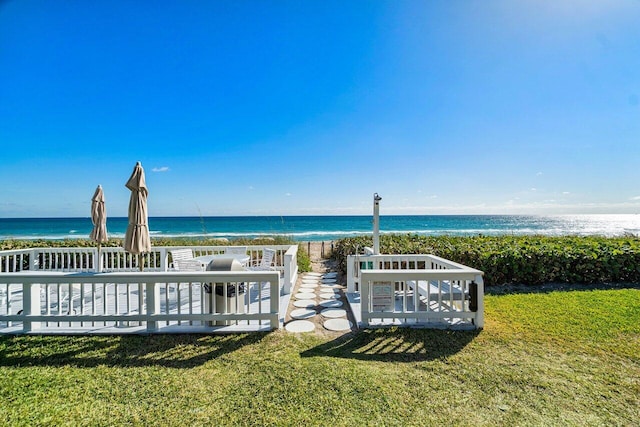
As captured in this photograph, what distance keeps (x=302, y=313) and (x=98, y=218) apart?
3495 mm

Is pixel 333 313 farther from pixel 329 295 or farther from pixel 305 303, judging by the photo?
pixel 329 295

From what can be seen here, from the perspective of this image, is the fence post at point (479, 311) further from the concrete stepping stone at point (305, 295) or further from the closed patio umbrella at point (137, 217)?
the closed patio umbrella at point (137, 217)

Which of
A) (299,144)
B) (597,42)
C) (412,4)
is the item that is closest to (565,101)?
(597,42)

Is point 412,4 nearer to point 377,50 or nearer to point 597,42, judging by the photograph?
point 377,50

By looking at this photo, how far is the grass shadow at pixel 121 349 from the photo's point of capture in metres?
2.45

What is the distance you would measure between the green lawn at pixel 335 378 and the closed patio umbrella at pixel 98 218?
1.52m

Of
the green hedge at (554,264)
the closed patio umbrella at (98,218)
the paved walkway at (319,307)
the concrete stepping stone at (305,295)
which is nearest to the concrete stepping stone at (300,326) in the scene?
the paved walkway at (319,307)

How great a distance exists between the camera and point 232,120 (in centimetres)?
1030

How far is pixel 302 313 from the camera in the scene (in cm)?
377

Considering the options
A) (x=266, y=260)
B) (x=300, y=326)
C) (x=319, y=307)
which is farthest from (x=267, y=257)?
(x=300, y=326)

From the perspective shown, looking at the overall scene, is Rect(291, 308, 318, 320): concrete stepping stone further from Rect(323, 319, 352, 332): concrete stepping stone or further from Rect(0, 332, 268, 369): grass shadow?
Rect(0, 332, 268, 369): grass shadow

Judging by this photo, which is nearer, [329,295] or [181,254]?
[329,295]

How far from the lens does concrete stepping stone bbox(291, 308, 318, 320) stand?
11.9ft

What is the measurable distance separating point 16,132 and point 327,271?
58.4 ft
